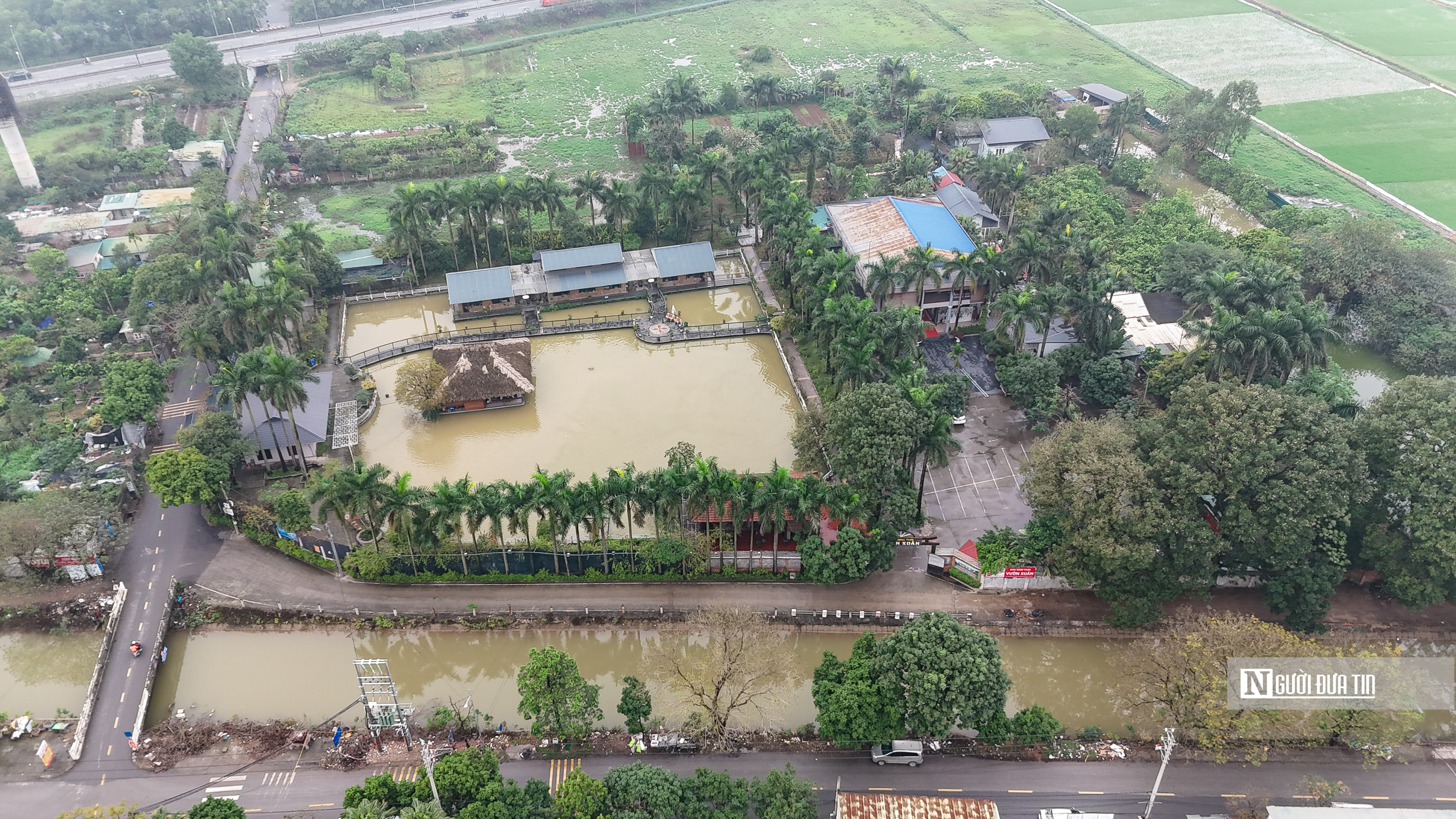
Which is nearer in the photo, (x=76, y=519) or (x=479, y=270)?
(x=76, y=519)

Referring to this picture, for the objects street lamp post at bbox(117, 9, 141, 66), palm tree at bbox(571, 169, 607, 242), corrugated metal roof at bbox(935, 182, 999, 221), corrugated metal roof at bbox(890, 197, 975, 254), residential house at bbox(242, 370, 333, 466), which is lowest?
residential house at bbox(242, 370, 333, 466)

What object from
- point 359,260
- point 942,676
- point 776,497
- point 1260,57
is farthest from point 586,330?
point 1260,57

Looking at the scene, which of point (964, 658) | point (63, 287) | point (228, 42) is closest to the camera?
point (964, 658)

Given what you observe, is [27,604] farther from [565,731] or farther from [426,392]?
[565,731]

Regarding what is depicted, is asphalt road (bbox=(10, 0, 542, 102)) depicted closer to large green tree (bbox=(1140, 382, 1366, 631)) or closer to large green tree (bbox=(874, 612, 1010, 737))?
large green tree (bbox=(874, 612, 1010, 737))

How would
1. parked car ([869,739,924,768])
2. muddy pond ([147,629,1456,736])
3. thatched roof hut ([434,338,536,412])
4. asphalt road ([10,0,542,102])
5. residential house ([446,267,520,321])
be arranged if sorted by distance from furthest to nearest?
asphalt road ([10,0,542,102]) < residential house ([446,267,520,321]) < thatched roof hut ([434,338,536,412]) < muddy pond ([147,629,1456,736]) < parked car ([869,739,924,768])

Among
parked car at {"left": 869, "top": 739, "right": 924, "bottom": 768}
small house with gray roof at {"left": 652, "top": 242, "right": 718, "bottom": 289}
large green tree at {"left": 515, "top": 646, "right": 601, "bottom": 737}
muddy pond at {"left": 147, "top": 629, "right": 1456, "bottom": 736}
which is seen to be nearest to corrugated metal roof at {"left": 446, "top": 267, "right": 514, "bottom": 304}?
small house with gray roof at {"left": 652, "top": 242, "right": 718, "bottom": 289}

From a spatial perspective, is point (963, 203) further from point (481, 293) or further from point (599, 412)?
point (481, 293)

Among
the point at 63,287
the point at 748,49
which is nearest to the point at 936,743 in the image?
the point at 63,287
